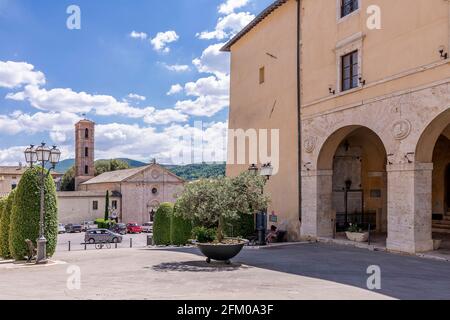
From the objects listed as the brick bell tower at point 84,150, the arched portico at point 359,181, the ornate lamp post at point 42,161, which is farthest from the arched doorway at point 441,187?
the brick bell tower at point 84,150

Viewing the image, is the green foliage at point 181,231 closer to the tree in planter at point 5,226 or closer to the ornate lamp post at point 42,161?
the tree in planter at point 5,226

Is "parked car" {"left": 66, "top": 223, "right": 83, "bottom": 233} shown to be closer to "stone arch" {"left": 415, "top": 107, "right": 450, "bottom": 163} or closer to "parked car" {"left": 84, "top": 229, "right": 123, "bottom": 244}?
"parked car" {"left": 84, "top": 229, "right": 123, "bottom": 244}

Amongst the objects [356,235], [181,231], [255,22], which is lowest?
[181,231]

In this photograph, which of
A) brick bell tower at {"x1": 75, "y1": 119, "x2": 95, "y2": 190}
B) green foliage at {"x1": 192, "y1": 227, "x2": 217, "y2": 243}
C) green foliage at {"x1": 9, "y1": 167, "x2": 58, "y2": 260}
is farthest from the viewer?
brick bell tower at {"x1": 75, "y1": 119, "x2": 95, "y2": 190}

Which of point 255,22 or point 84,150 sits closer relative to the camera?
point 255,22

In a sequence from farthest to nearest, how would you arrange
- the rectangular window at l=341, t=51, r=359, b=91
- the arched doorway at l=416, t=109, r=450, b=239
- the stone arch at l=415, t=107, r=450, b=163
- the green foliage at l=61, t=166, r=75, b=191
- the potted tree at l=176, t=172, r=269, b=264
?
1. the green foliage at l=61, t=166, r=75, b=191
2. the arched doorway at l=416, t=109, r=450, b=239
3. the rectangular window at l=341, t=51, r=359, b=91
4. the stone arch at l=415, t=107, r=450, b=163
5. the potted tree at l=176, t=172, r=269, b=264

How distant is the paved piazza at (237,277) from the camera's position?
798cm

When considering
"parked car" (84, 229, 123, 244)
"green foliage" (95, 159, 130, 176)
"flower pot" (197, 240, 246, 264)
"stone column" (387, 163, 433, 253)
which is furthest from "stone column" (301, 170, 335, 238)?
"green foliage" (95, 159, 130, 176)

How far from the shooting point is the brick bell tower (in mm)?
75375

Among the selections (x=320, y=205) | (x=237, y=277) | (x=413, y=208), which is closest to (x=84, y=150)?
(x=320, y=205)

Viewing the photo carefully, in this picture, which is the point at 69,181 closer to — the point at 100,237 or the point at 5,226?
the point at 100,237

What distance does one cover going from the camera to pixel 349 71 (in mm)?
16688

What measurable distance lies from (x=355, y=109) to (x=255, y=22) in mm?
10078

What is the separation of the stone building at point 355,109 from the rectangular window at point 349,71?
0.04m
